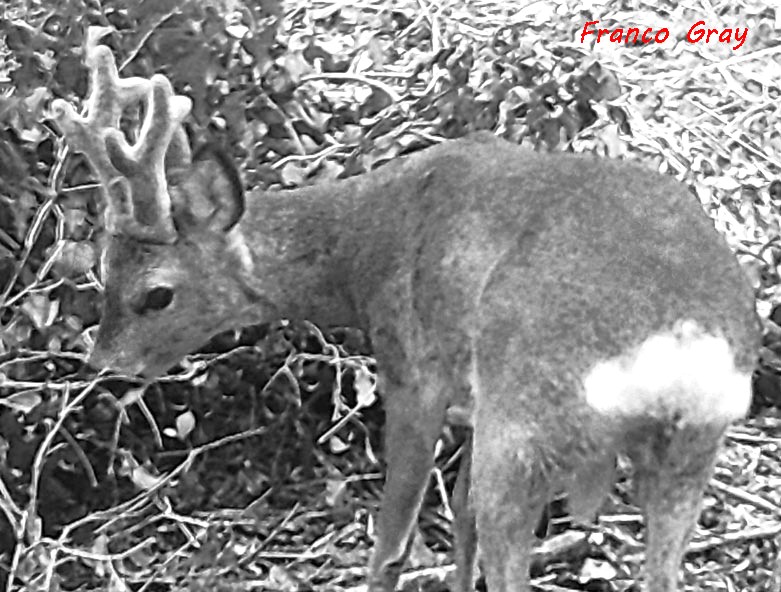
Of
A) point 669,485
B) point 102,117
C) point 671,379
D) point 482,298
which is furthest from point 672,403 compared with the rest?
point 102,117

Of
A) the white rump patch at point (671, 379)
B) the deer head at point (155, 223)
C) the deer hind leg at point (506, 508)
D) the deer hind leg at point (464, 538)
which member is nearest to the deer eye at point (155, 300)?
the deer head at point (155, 223)

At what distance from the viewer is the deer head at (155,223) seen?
10.5 feet

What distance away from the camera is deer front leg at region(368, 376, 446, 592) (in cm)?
324

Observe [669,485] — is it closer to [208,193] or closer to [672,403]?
[672,403]

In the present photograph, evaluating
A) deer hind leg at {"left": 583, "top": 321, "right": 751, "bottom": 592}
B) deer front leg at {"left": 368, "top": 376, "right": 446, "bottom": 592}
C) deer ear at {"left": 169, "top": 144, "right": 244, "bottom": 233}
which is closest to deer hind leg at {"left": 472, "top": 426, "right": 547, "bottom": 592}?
deer hind leg at {"left": 583, "top": 321, "right": 751, "bottom": 592}

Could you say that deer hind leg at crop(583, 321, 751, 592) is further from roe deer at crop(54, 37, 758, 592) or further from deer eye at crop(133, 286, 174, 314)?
deer eye at crop(133, 286, 174, 314)

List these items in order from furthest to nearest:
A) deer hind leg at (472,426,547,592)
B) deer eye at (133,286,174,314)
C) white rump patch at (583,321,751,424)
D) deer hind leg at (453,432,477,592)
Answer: deer hind leg at (453,432,477,592)
deer eye at (133,286,174,314)
deer hind leg at (472,426,547,592)
white rump patch at (583,321,751,424)

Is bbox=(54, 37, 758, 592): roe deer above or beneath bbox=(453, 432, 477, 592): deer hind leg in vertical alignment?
above

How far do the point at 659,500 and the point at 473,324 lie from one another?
0.55 meters

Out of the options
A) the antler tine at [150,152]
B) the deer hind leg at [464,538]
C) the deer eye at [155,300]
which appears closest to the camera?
the antler tine at [150,152]

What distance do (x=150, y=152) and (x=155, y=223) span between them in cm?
18

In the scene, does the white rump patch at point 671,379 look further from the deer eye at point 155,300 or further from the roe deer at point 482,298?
the deer eye at point 155,300

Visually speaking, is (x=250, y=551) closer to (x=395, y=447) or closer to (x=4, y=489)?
(x=4, y=489)

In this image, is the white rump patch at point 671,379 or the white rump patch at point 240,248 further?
the white rump patch at point 240,248
